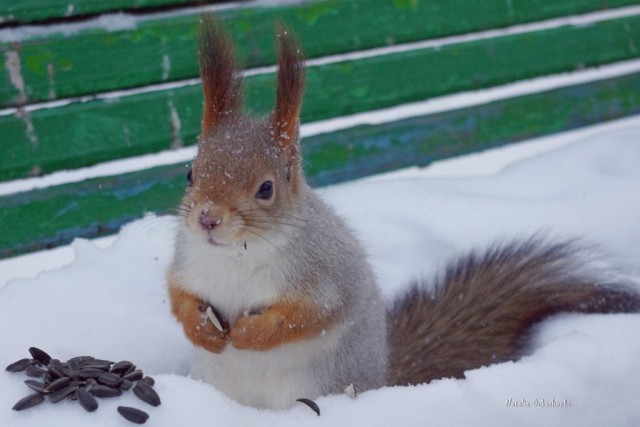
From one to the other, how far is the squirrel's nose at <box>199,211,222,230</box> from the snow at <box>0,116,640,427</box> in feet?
0.72

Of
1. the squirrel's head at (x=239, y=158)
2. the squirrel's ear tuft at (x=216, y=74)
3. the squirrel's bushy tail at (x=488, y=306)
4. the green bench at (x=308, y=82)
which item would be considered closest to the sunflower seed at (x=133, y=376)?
the squirrel's head at (x=239, y=158)

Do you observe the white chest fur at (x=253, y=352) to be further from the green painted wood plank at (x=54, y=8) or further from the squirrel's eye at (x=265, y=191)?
the green painted wood plank at (x=54, y=8)

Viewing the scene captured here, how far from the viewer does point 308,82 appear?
92.7 inches

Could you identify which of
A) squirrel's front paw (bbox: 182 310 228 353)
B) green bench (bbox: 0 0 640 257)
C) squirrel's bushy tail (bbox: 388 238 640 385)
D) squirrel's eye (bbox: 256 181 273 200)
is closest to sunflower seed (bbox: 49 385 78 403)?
squirrel's front paw (bbox: 182 310 228 353)

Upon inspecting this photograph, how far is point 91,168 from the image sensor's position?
2.16 metres

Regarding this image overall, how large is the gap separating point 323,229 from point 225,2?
106 centimetres

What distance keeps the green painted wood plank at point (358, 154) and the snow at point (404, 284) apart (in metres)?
0.06

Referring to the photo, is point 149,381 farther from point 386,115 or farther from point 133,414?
point 386,115

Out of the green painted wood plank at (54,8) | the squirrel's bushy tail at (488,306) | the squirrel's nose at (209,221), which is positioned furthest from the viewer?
the green painted wood plank at (54,8)

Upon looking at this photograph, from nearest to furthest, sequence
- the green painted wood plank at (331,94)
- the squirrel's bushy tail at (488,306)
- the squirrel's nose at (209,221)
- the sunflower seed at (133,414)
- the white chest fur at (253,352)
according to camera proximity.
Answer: the sunflower seed at (133,414) → the squirrel's nose at (209,221) → the white chest fur at (253,352) → the squirrel's bushy tail at (488,306) → the green painted wood plank at (331,94)

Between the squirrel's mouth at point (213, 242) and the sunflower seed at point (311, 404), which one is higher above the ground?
the squirrel's mouth at point (213, 242)

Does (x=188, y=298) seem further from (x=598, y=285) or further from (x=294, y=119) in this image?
(x=598, y=285)

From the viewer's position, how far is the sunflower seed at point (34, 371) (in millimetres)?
1207

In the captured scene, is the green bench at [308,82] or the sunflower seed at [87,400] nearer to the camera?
the sunflower seed at [87,400]
